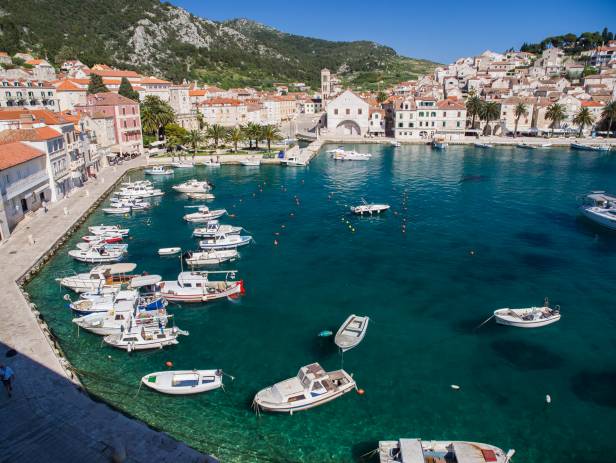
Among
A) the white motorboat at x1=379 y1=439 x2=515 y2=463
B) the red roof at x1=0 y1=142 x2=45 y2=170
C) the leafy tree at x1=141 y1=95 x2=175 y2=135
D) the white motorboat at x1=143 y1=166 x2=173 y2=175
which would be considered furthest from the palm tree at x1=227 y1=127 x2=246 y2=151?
the white motorboat at x1=379 y1=439 x2=515 y2=463

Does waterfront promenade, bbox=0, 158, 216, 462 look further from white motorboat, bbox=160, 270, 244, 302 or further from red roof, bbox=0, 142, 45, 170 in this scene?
red roof, bbox=0, 142, 45, 170

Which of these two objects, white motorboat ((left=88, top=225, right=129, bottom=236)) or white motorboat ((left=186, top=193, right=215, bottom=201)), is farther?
white motorboat ((left=186, top=193, right=215, bottom=201))

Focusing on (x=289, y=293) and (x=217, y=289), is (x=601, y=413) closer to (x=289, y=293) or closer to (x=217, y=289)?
(x=289, y=293)

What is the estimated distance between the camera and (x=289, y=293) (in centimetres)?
3475

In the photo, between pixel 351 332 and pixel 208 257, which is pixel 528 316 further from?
pixel 208 257

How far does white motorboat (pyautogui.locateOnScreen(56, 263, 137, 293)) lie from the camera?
1346 inches

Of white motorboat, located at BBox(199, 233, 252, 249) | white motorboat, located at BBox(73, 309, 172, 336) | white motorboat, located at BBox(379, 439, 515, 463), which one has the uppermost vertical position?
white motorboat, located at BBox(199, 233, 252, 249)

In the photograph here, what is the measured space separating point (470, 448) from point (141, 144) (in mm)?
92330

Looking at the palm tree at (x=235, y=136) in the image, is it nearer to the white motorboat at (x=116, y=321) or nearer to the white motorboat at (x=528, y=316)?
the white motorboat at (x=116, y=321)

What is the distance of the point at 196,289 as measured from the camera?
110 feet

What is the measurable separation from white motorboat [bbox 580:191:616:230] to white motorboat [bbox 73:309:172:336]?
49.1 m

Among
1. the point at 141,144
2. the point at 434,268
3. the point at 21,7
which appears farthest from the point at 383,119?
the point at 21,7

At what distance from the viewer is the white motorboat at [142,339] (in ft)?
88.8

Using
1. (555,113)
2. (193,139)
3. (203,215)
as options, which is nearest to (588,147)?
(555,113)
